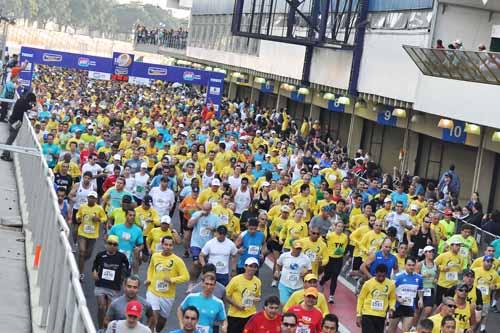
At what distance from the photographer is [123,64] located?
158ft

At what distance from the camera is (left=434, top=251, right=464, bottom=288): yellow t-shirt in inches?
690

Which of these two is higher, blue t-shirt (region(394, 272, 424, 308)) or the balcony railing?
the balcony railing

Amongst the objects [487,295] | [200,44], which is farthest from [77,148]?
[200,44]

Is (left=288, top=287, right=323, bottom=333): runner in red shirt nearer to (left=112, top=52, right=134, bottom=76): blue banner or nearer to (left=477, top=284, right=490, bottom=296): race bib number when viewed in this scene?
(left=477, top=284, right=490, bottom=296): race bib number

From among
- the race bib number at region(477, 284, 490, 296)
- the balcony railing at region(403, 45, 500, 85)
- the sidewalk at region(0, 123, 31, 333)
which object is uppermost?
the balcony railing at region(403, 45, 500, 85)

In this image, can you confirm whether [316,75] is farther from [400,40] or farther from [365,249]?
[365,249]

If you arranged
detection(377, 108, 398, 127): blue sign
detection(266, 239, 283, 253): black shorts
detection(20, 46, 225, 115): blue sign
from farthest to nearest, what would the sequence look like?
1. detection(20, 46, 225, 115): blue sign
2. detection(377, 108, 398, 127): blue sign
3. detection(266, 239, 283, 253): black shorts

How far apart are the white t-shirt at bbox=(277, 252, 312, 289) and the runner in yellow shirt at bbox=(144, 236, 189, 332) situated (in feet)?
5.52

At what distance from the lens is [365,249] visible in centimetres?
1827

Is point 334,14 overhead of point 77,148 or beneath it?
overhead

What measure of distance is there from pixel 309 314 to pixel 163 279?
2.29m

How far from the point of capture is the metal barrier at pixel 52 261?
9.86 metres

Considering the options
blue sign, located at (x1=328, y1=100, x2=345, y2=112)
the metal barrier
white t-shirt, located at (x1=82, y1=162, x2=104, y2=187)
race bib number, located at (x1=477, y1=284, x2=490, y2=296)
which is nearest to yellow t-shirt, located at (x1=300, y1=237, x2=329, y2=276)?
race bib number, located at (x1=477, y1=284, x2=490, y2=296)

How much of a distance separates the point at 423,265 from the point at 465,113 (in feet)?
43.4
